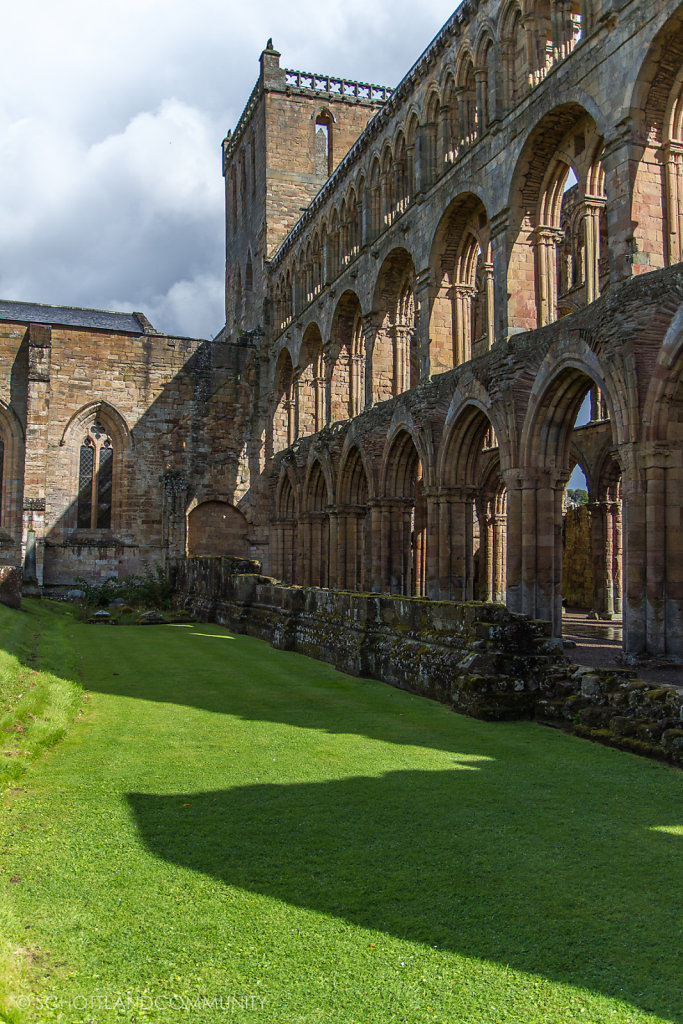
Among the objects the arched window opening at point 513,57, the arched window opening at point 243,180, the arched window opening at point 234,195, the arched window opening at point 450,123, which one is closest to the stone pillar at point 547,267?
the arched window opening at point 513,57

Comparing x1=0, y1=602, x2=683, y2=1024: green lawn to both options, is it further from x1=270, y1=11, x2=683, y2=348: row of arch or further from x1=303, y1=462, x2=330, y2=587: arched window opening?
x1=303, y1=462, x2=330, y2=587: arched window opening

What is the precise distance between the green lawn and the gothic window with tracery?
71.3ft

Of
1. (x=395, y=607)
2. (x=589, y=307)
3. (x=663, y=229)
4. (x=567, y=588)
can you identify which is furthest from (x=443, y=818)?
(x=567, y=588)

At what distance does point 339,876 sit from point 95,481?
2560 cm

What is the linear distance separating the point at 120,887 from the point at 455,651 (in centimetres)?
483

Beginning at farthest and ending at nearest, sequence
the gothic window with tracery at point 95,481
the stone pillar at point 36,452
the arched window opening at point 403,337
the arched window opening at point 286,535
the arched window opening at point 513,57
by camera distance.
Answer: the arched window opening at point 286,535, the gothic window with tracery at point 95,481, the stone pillar at point 36,452, the arched window opening at point 403,337, the arched window opening at point 513,57

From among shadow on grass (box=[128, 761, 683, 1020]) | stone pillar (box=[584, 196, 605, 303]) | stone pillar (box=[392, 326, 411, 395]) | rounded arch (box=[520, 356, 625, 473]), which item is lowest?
shadow on grass (box=[128, 761, 683, 1020])

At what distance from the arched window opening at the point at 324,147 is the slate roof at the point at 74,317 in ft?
Result: 30.2

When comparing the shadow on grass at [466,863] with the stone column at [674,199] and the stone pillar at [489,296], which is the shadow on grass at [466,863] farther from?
the stone pillar at [489,296]

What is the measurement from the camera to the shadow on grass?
10.3 feet

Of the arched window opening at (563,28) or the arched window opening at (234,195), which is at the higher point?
the arched window opening at (234,195)

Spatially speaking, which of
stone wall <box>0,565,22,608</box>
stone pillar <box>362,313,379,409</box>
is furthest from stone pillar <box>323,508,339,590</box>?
stone wall <box>0,565,22,608</box>

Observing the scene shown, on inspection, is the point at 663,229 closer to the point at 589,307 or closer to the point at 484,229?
the point at 589,307

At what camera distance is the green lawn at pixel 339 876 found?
2818 mm
